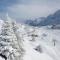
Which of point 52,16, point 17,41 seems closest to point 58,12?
point 52,16

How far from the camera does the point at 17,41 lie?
59.9 feet

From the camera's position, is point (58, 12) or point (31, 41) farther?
point (58, 12)

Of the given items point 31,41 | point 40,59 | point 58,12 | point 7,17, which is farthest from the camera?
point 58,12

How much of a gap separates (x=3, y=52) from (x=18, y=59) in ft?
5.15

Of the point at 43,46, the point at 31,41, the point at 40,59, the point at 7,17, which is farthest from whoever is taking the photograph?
the point at 31,41

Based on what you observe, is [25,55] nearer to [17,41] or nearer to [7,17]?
[17,41]

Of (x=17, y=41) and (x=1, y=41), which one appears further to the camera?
(x=17, y=41)

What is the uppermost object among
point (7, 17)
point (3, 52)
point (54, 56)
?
point (7, 17)

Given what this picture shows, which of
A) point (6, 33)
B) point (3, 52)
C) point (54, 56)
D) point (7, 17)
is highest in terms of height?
point (7, 17)

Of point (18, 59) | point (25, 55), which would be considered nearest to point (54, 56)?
point (25, 55)

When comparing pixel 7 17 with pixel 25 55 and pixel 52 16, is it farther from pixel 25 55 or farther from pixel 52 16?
pixel 52 16

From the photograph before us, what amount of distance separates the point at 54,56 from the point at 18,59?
5.16m

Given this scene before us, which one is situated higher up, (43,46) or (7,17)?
(7,17)

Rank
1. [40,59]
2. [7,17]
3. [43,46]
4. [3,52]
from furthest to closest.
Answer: [43,46], [7,17], [40,59], [3,52]
